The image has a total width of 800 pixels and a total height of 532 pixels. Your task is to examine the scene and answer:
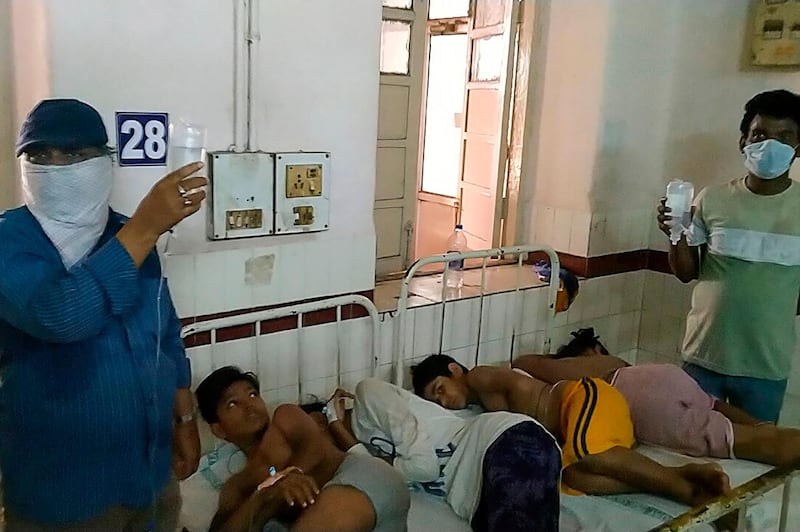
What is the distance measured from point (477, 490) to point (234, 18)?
1.41 m

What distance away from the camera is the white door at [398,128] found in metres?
3.06

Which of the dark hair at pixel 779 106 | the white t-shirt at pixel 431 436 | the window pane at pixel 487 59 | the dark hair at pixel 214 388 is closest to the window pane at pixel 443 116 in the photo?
the window pane at pixel 487 59

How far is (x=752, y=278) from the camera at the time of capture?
97.0 inches

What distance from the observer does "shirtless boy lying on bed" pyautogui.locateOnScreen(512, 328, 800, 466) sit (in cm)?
234

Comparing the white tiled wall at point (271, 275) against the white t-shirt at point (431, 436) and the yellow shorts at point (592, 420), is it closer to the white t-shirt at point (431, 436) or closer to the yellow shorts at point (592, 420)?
the white t-shirt at point (431, 436)

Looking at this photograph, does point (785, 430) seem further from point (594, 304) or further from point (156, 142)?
point (156, 142)

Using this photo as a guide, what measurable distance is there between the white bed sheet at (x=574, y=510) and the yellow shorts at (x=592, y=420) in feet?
0.45

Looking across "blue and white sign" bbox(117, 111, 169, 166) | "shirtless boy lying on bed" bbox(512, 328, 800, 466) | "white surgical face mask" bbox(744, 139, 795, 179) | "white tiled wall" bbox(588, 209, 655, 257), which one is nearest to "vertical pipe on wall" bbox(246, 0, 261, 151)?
"blue and white sign" bbox(117, 111, 169, 166)

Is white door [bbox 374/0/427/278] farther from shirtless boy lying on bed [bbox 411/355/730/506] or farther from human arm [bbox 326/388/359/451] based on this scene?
human arm [bbox 326/388/359/451]

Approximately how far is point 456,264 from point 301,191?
956 millimetres

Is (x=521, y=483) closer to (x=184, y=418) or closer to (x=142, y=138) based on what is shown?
(x=184, y=418)

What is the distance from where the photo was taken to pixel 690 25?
3301mm

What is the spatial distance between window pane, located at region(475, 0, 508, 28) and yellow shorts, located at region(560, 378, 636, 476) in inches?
66.0

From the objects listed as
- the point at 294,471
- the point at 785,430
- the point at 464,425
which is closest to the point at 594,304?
the point at 785,430
